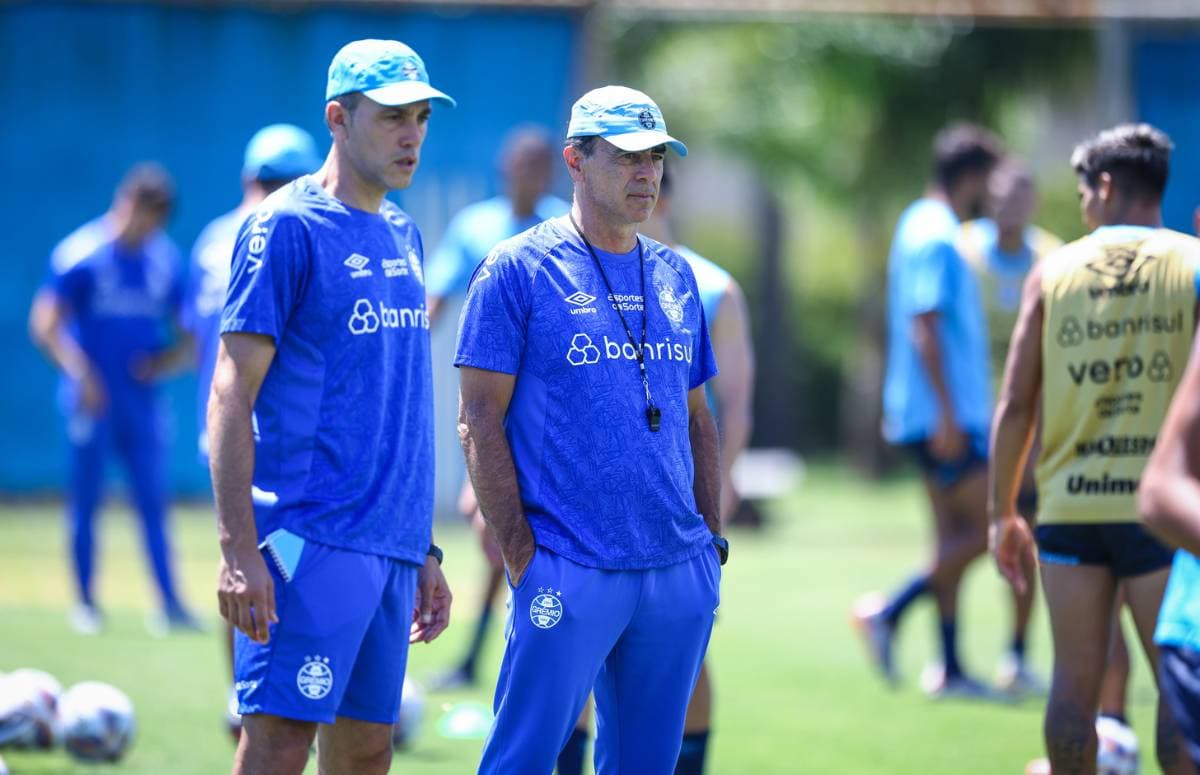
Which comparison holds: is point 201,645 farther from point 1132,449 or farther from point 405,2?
point 405,2

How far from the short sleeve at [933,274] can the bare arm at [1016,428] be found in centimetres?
339

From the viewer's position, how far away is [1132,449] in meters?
5.82

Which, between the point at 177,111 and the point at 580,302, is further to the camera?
the point at 177,111

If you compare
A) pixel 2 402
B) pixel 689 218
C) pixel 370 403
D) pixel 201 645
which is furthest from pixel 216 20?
pixel 689 218

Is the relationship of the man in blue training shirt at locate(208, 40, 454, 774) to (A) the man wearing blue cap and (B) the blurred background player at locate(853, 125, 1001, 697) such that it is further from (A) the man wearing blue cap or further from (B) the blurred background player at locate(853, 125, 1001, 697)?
(B) the blurred background player at locate(853, 125, 1001, 697)

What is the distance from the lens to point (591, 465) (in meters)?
4.82

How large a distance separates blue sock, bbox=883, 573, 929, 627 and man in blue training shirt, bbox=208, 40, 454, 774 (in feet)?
16.5

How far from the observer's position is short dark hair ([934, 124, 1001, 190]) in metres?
9.88

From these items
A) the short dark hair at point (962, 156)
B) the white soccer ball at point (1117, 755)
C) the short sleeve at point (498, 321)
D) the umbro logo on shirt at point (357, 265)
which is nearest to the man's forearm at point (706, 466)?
the short sleeve at point (498, 321)

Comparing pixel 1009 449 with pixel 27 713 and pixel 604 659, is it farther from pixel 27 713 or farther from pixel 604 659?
pixel 27 713

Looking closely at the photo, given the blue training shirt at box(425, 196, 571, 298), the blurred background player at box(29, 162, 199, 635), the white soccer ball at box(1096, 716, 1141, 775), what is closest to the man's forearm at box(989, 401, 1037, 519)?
the white soccer ball at box(1096, 716, 1141, 775)

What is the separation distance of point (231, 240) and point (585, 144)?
3.11 m

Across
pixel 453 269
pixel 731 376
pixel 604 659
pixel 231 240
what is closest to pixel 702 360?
pixel 604 659

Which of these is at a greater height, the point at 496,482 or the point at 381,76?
the point at 381,76
